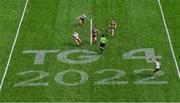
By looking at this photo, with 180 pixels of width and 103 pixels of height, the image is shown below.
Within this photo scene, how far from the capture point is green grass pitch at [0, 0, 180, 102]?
122 ft

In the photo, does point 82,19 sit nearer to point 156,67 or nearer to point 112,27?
point 112,27

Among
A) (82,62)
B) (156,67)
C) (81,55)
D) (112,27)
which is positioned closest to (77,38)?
(81,55)

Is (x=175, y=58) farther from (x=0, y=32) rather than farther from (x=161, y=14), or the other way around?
(x=0, y=32)

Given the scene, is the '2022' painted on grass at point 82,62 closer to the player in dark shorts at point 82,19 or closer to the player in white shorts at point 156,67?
the player in white shorts at point 156,67

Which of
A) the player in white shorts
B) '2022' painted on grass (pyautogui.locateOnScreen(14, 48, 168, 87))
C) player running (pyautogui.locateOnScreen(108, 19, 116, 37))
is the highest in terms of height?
player running (pyautogui.locateOnScreen(108, 19, 116, 37))

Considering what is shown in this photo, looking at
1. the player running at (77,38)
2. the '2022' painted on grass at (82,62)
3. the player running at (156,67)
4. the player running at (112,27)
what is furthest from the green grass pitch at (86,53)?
the player running at (112,27)

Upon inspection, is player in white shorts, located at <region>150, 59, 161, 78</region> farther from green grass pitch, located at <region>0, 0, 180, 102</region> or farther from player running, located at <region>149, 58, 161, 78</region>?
green grass pitch, located at <region>0, 0, 180, 102</region>

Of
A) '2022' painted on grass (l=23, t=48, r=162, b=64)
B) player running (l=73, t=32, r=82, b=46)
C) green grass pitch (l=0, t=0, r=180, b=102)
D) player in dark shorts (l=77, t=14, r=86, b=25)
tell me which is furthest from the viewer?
player in dark shorts (l=77, t=14, r=86, b=25)

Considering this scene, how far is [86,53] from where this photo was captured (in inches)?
1695

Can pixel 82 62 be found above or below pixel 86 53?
below

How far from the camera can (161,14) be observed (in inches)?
1957

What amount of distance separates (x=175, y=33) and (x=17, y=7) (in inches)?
673

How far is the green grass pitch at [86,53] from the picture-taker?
1467 inches

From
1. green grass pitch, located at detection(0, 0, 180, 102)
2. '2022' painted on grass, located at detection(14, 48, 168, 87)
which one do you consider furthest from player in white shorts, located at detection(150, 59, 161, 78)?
'2022' painted on grass, located at detection(14, 48, 168, 87)
